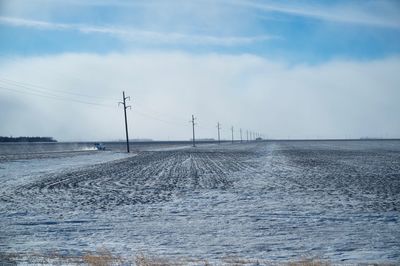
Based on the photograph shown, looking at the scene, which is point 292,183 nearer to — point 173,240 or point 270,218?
point 270,218

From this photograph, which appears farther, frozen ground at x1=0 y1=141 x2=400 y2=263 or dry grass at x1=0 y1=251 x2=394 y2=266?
frozen ground at x1=0 y1=141 x2=400 y2=263

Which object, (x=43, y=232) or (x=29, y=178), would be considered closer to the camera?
(x=43, y=232)

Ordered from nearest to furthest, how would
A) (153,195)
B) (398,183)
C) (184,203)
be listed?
(184,203) < (153,195) < (398,183)

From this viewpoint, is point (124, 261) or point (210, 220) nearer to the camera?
point (124, 261)

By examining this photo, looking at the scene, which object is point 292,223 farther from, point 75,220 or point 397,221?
point 75,220

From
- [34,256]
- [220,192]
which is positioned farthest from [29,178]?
[34,256]

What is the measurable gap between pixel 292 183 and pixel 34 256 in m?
14.8

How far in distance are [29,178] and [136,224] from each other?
1538cm

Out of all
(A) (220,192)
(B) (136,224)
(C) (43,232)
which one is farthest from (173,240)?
(A) (220,192)

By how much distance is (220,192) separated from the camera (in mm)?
16469

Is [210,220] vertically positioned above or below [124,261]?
below

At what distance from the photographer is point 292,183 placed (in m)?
19.6

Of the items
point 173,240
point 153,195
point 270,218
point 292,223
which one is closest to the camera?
point 173,240

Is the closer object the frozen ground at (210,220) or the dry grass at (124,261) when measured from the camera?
the dry grass at (124,261)
